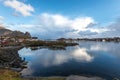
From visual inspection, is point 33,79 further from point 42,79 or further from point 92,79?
point 92,79

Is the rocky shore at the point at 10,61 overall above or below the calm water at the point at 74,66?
above

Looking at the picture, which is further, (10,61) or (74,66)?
(10,61)

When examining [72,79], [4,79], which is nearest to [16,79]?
[4,79]

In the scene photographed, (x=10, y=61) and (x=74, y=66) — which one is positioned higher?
(x=10, y=61)

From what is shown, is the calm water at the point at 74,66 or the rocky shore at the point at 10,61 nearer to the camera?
the calm water at the point at 74,66

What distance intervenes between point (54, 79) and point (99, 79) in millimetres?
11484

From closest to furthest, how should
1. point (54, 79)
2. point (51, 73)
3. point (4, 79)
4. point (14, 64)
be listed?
point (4, 79) < point (54, 79) < point (51, 73) < point (14, 64)

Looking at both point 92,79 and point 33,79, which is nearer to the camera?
point 33,79

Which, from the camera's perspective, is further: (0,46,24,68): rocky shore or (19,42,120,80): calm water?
Result: (0,46,24,68): rocky shore

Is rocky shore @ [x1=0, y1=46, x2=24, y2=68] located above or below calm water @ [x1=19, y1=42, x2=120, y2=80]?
above

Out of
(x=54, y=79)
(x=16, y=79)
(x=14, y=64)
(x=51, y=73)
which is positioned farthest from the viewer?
(x=14, y=64)

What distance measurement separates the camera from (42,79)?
4688 centimetres

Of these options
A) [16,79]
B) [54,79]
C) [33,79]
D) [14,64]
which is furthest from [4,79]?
[14,64]

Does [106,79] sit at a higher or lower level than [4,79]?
lower
